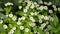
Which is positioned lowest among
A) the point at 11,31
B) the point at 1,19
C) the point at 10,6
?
the point at 11,31

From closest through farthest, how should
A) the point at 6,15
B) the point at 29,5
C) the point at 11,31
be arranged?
the point at 11,31 < the point at 6,15 < the point at 29,5

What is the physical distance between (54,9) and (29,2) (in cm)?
36

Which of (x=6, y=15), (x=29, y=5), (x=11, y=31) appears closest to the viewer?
(x=11, y=31)

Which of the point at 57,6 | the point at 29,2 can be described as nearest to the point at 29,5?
the point at 29,2

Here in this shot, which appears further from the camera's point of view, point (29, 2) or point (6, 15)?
point (29, 2)

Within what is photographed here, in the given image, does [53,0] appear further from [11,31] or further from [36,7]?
[11,31]

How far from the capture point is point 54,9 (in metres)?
2.46

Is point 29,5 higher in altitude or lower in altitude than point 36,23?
higher

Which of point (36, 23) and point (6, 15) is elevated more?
point (6, 15)

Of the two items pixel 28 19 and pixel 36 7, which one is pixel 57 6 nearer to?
pixel 36 7

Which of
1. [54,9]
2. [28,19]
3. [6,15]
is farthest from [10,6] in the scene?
[54,9]

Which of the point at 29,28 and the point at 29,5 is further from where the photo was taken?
the point at 29,5

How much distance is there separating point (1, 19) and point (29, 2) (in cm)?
48

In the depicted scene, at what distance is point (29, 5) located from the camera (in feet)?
7.93
